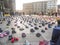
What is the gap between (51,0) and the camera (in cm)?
1090

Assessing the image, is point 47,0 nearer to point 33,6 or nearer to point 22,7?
point 33,6

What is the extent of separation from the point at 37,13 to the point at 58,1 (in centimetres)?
166

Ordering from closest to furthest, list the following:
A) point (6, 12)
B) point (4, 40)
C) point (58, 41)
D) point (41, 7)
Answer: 1. point (58, 41)
2. point (4, 40)
3. point (41, 7)
4. point (6, 12)

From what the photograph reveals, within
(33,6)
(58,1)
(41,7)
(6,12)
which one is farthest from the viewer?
(6,12)

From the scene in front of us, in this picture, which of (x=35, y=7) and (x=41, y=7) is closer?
(x=41, y=7)

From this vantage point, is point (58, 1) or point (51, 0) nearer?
point (51, 0)

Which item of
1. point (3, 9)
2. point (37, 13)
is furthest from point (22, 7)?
point (3, 9)

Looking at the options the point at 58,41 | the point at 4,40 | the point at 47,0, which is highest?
the point at 47,0

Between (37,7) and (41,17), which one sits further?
(41,17)

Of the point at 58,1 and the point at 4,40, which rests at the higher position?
the point at 58,1

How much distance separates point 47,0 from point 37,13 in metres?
1.72

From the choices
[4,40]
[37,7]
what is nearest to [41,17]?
[37,7]

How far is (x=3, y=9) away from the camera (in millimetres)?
21094

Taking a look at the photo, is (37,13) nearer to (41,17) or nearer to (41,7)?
(41,17)
